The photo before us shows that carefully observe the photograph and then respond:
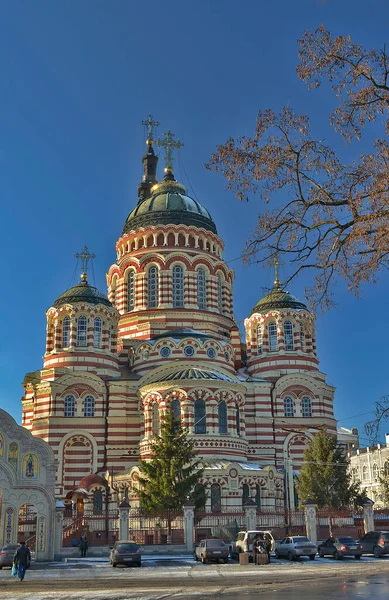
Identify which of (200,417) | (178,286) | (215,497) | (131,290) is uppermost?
(131,290)

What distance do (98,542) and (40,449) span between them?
732 cm

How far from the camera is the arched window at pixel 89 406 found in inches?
1815

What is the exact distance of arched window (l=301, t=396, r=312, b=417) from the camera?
4891 cm

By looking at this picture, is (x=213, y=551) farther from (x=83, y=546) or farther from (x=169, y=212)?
(x=169, y=212)

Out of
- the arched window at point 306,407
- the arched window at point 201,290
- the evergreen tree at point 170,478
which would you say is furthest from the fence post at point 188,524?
the arched window at point 201,290

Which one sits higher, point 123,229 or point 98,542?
point 123,229

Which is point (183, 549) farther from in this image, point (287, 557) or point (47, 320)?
point (47, 320)

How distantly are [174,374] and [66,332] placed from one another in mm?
9545

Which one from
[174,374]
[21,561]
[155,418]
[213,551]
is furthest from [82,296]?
[21,561]

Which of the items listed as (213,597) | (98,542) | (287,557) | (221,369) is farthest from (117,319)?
(213,597)

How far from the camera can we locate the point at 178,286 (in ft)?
178

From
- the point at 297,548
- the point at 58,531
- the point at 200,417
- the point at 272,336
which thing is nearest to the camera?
the point at 297,548

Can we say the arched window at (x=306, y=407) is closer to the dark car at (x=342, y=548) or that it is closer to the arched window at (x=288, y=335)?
the arched window at (x=288, y=335)

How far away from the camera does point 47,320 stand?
166 feet
